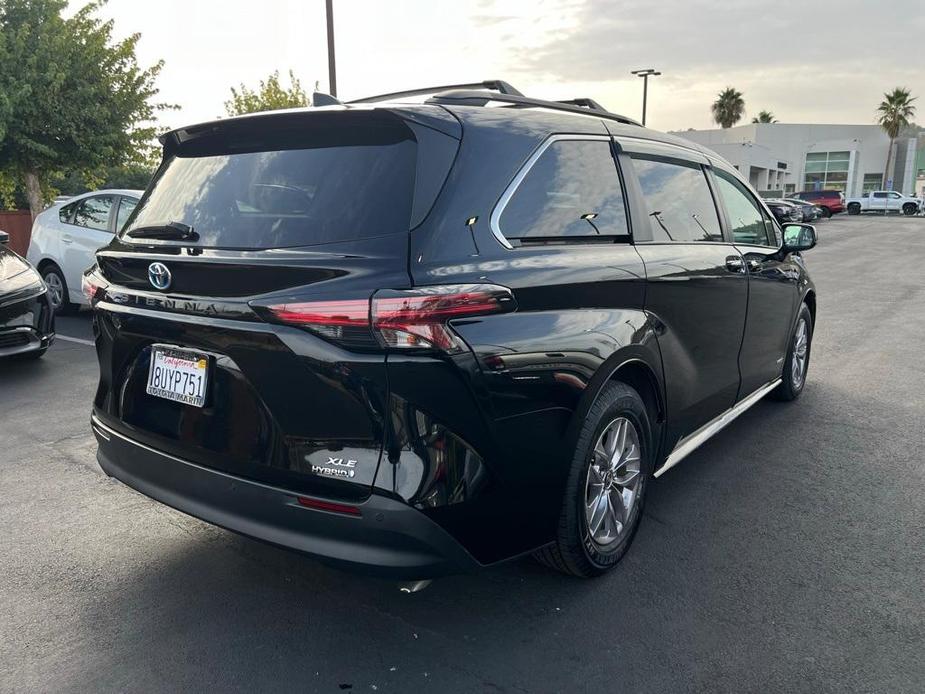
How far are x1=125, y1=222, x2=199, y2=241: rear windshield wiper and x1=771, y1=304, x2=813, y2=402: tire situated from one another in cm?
416

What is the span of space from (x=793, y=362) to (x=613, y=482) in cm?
300

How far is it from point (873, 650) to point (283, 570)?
2.24 m

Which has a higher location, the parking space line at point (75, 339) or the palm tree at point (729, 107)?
the palm tree at point (729, 107)

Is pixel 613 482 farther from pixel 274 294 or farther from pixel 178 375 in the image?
pixel 178 375

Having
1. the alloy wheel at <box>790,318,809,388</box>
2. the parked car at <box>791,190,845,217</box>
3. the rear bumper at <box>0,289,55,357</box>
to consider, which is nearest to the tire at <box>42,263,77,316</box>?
the rear bumper at <box>0,289,55,357</box>

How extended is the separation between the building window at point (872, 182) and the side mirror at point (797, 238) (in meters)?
Answer: 82.0

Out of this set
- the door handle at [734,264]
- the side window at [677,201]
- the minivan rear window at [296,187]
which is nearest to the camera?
the minivan rear window at [296,187]

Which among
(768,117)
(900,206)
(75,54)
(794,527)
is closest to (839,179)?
(768,117)

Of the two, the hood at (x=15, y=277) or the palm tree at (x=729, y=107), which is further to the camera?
the palm tree at (x=729, y=107)

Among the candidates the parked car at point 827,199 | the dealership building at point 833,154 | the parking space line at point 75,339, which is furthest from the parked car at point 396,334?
the dealership building at point 833,154

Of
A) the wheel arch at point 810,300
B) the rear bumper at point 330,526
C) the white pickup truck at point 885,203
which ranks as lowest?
the white pickup truck at point 885,203

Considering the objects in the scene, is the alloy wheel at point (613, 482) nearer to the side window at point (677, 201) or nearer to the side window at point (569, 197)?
the side window at point (569, 197)

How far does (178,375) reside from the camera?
267 centimetres

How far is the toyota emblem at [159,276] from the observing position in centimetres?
268
